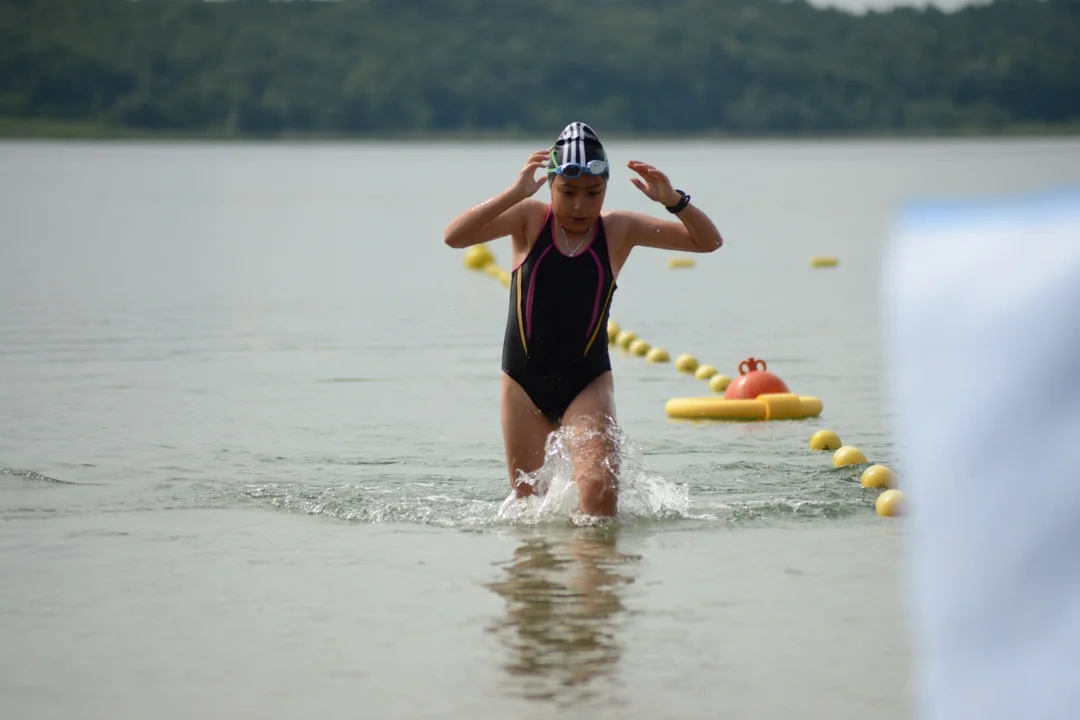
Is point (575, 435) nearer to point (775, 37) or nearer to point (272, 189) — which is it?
point (272, 189)

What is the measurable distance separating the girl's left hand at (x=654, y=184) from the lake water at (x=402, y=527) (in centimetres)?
128

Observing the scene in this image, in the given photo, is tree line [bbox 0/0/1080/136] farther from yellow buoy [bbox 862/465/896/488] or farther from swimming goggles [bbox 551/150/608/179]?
swimming goggles [bbox 551/150/608/179]

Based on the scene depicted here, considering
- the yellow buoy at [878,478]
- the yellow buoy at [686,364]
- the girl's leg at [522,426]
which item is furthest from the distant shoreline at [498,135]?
the girl's leg at [522,426]

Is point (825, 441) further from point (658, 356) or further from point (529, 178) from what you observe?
point (658, 356)

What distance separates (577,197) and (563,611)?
1.95 m

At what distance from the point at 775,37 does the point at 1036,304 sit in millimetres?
157888

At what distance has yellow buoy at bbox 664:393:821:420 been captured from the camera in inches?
424

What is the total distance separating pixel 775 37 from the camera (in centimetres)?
15500

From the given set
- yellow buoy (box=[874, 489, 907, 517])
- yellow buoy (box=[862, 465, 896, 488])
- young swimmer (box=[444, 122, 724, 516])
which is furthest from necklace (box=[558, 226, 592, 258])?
yellow buoy (box=[862, 465, 896, 488])

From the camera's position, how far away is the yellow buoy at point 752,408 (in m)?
10.8

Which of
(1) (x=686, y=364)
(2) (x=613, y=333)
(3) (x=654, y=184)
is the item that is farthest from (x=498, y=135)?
(3) (x=654, y=184)

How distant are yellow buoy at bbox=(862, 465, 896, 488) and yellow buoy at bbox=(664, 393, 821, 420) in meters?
2.44

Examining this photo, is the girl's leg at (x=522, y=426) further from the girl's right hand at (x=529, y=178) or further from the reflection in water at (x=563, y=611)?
the girl's right hand at (x=529, y=178)

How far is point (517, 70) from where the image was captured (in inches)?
5645
